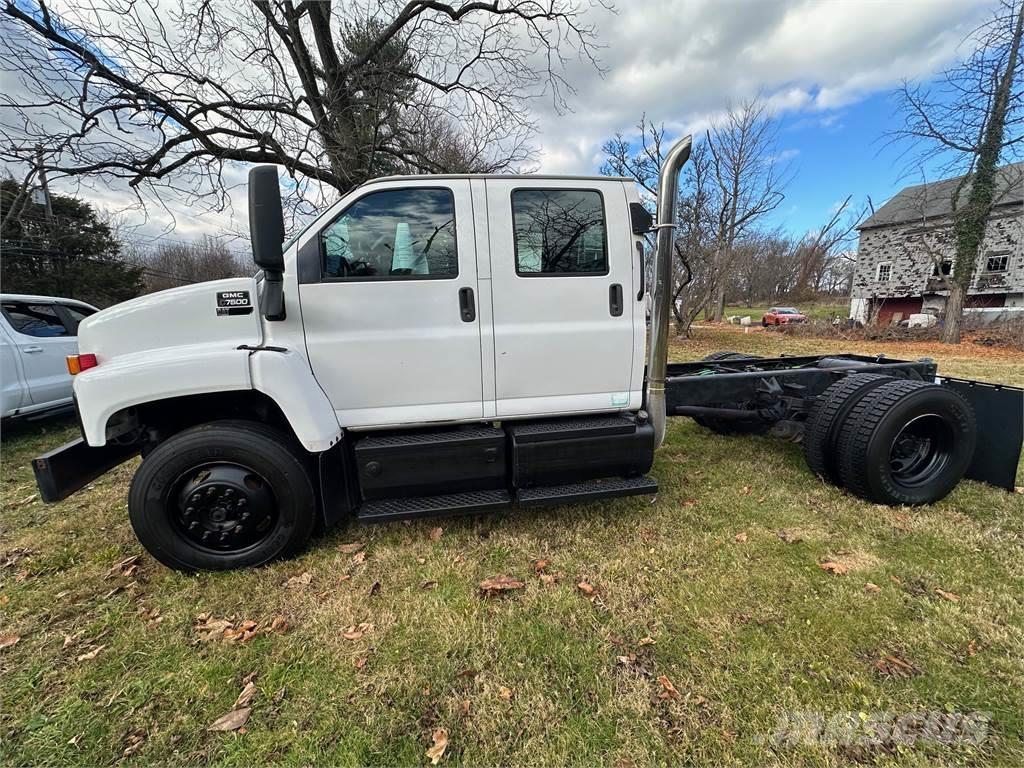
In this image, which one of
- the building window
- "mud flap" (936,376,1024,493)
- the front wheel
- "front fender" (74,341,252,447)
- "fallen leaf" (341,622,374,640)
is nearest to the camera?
"fallen leaf" (341,622,374,640)

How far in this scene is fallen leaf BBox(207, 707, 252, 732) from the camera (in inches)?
68.6

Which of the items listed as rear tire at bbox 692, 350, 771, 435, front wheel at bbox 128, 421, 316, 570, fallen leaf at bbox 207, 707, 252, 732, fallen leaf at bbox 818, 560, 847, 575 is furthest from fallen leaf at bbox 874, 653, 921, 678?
front wheel at bbox 128, 421, 316, 570

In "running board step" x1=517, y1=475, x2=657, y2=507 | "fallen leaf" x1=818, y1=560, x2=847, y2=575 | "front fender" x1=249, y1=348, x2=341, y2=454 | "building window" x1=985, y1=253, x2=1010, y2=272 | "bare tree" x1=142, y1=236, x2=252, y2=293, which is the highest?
"bare tree" x1=142, y1=236, x2=252, y2=293

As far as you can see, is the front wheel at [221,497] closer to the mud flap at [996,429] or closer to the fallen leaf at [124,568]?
the fallen leaf at [124,568]

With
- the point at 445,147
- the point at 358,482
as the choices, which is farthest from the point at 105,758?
the point at 445,147

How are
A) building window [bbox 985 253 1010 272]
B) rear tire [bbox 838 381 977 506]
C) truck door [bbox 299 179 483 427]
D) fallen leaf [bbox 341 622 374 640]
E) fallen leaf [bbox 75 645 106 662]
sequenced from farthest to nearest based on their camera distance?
building window [bbox 985 253 1010 272], rear tire [bbox 838 381 977 506], truck door [bbox 299 179 483 427], fallen leaf [bbox 341 622 374 640], fallen leaf [bbox 75 645 106 662]

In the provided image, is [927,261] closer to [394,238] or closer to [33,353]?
[394,238]

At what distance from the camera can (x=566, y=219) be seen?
290 cm

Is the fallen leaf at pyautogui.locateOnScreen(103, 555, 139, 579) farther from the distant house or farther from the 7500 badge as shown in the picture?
the distant house

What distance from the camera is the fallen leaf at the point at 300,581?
2.54 metres

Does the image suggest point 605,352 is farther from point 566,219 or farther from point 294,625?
point 294,625

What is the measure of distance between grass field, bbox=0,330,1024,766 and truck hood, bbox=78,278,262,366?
4.64 ft

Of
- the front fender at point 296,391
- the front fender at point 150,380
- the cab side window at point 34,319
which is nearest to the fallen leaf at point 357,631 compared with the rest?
the front fender at point 296,391

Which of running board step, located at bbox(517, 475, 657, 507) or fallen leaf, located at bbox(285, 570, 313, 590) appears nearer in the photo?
fallen leaf, located at bbox(285, 570, 313, 590)
